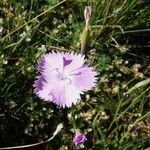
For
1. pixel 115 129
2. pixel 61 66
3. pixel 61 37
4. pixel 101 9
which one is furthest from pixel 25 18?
pixel 115 129

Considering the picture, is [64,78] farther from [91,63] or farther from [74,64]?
[91,63]

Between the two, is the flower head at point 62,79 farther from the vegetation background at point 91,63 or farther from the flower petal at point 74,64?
the vegetation background at point 91,63

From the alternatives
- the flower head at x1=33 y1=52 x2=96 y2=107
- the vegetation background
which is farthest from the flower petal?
the vegetation background

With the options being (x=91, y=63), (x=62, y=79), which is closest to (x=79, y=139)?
(x=62, y=79)

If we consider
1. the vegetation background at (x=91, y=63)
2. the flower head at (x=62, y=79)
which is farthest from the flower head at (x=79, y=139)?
the flower head at (x=62, y=79)

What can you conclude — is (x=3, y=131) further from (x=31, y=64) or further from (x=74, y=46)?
(x=74, y=46)
